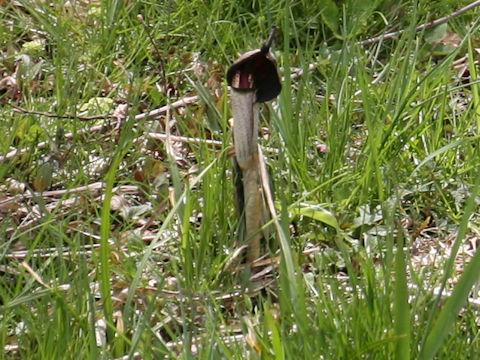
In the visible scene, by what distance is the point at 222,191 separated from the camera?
216 centimetres

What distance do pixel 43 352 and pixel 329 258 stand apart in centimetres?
72

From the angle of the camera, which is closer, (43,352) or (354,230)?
(43,352)

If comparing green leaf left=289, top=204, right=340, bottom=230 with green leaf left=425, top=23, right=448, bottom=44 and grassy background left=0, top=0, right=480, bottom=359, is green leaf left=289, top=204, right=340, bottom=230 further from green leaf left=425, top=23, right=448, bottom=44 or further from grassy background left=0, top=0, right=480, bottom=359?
green leaf left=425, top=23, right=448, bottom=44

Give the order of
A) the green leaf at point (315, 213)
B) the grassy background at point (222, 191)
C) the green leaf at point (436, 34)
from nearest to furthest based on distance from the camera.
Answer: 1. the grassy background at point (222, 191)
2. the green leaf at point (315, 213)
3. the green leaf at point (436, 34)

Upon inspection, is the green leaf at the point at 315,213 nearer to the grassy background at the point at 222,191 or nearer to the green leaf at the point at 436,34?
the grassy background at the point at 222,191

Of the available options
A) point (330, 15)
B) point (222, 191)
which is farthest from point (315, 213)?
point (330, 15)

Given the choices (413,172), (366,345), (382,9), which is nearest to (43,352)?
(366,345)

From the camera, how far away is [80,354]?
1.74 metres

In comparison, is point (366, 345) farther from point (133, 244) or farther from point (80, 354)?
point (133, 244)

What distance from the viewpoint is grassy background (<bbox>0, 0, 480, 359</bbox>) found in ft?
5.62

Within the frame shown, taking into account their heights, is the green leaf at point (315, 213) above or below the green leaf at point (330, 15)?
below

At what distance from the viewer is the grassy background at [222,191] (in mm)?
1714

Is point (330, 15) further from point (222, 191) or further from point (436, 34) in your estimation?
point (222, 191)

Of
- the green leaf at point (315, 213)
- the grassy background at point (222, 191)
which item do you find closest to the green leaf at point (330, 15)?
the grassy background at point (222, 191)
